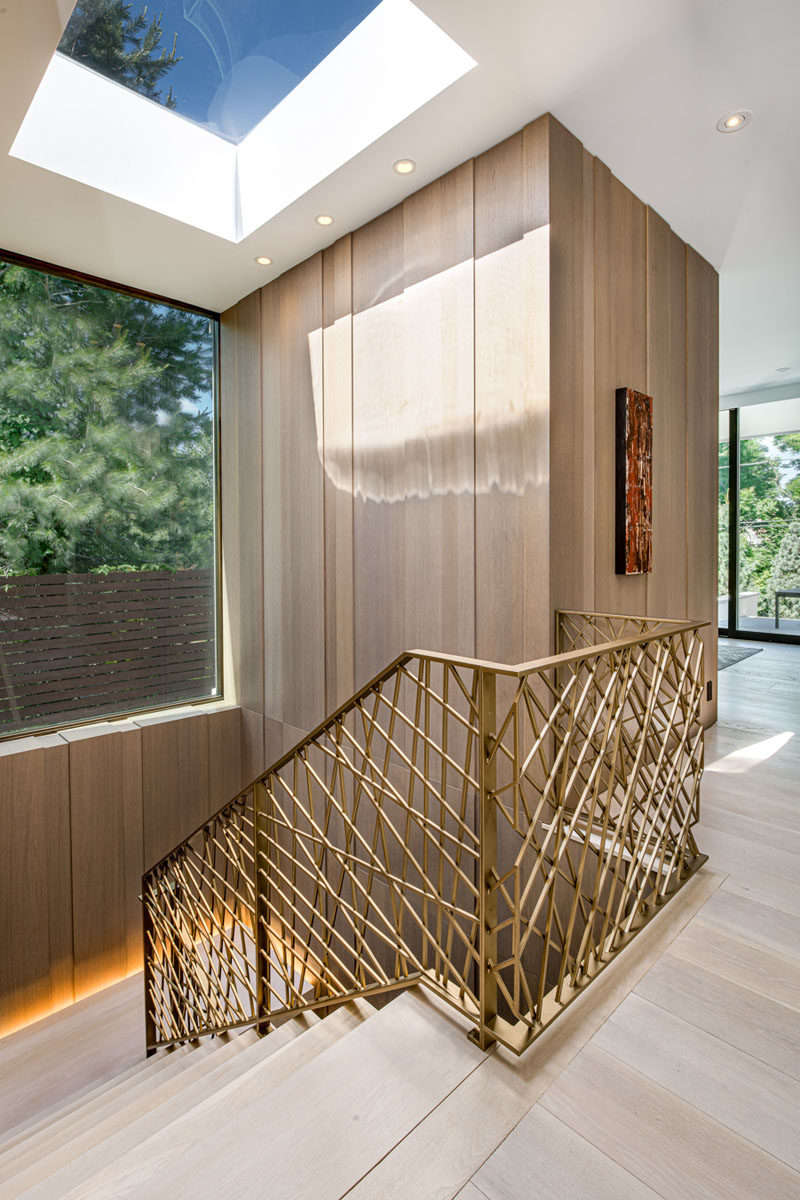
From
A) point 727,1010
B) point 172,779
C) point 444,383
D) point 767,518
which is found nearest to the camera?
point 727,1010

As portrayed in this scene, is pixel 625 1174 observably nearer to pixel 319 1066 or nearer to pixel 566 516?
pixel 319 1066

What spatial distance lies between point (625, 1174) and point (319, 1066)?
0.68 m

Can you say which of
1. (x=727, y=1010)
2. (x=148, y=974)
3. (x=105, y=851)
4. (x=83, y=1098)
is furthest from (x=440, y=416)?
(x=83, y=1098)

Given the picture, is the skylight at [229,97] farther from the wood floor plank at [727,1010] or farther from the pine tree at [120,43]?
the wood floor plank at [727,1010]

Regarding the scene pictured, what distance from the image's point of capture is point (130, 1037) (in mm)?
3602

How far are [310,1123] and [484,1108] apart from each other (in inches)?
14.7

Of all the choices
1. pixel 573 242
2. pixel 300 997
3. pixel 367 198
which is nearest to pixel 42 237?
pixel 367 198

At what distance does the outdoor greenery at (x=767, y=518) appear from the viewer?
23.5 feet

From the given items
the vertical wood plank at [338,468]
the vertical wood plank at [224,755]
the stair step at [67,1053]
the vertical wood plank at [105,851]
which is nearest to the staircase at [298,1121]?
the stair step at [67,1053]

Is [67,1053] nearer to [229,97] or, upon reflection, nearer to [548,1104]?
[548,1104]

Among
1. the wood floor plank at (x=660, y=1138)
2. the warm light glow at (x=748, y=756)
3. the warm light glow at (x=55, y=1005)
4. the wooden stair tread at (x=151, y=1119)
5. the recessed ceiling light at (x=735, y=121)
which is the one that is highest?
the recessed ceiling light at (x=735, y=121)

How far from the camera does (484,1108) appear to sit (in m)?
1.28

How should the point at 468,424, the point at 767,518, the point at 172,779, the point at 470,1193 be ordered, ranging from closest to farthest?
the point at 470,1193
the point at 468,424
the point at 172,779
the point at 767,518

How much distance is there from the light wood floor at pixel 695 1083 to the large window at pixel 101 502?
3903 mm
